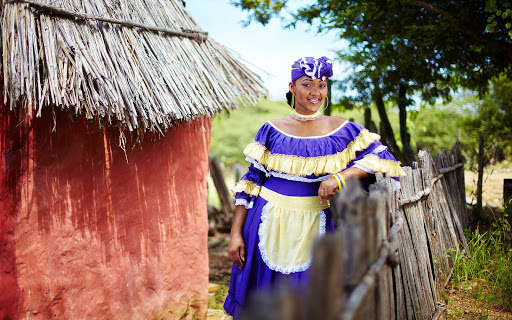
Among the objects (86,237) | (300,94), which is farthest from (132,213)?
(300,94)

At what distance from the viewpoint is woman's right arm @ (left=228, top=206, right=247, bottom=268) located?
8.43 ft

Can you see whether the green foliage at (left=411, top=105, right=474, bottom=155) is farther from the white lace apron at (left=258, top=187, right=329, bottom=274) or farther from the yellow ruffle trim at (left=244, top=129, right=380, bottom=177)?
the white lace apron at (left=258, top=187, right=329, bottom=274)

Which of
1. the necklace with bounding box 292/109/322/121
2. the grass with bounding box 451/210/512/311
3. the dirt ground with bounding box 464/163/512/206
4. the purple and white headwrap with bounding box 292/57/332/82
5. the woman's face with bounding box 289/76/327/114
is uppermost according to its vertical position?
the purple and white headwrap with bounding box 292/57/332/82

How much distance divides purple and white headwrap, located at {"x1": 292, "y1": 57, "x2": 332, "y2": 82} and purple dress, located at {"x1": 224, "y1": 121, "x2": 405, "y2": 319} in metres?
0.31

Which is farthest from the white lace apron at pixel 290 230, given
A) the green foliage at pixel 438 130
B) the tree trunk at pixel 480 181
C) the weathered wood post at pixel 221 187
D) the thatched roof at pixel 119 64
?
the green foliage at pixel 438 130

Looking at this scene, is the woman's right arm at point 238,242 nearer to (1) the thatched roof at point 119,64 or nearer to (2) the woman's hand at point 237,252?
(2) the woman's hand at point 237,252

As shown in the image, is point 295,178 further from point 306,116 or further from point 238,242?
point 238,242

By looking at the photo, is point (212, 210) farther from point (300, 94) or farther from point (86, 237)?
point (300, 94)

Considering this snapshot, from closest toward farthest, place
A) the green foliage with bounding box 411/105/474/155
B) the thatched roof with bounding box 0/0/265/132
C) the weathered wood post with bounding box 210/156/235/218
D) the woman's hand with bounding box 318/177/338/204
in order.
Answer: the woman's hand with bounding box 318/177/338/204, the thatched roof with bounding box 0/0/265/132, the weathered wood post with bounding box 210/156/235/218, the green foliage with bounding box 411/105/474/155

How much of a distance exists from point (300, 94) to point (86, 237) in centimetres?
185

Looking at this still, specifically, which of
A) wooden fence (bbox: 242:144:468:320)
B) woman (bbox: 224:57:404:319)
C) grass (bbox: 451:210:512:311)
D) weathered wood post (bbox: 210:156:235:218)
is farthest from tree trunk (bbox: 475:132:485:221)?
woman (bbox: 224:57:404:319)

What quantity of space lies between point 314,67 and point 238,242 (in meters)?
1.08

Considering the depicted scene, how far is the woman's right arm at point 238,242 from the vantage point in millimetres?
2570

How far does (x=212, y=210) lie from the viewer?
8781 mm
